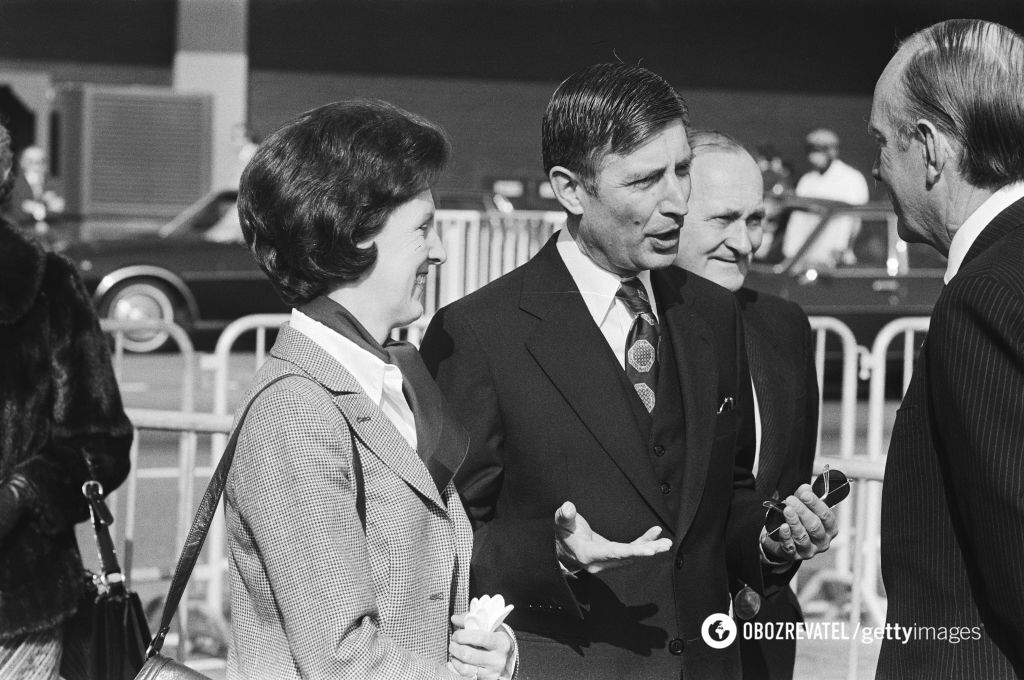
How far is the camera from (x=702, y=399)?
284 cm

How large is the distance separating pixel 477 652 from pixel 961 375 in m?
0.85

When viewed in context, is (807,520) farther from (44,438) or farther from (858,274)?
(858,274)

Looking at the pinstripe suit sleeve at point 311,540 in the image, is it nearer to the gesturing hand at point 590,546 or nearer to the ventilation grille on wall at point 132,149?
the gesturing hand at point 590,546

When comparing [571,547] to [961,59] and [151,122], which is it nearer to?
[961,59]

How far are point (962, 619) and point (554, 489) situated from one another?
852mm

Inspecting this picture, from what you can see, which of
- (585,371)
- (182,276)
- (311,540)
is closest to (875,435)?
(585,371)

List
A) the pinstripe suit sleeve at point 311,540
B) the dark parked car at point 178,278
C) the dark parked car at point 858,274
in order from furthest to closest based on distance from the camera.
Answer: the dark parked car at point 178,278, the dark parked car at point 858,274, the pinstripe suit sleeve at point 311,540

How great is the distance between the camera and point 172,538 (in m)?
6.90

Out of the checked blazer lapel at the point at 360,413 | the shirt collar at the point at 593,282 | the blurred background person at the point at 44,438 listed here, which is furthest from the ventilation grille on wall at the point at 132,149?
the checked blazer lapel at the point at 360,413

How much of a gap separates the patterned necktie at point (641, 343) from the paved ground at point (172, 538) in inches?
73.8

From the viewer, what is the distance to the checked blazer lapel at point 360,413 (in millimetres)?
2152

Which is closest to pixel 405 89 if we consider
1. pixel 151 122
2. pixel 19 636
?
pixel 151 122

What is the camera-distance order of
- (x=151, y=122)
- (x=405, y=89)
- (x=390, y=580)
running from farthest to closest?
(x=405, y=89)
(x=151, y=122)
(x=390, y=580)

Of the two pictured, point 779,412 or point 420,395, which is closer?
point 420,395
